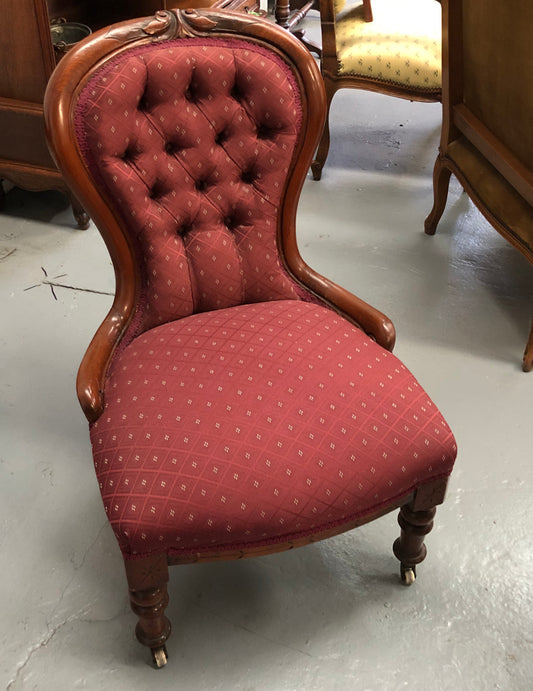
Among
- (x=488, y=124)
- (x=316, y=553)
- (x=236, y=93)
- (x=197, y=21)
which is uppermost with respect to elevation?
(x=197, y=21)

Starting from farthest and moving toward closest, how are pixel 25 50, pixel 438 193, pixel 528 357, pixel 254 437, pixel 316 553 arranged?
pixel 438 193
pixel 25 50
pixel 528 357
pixel 316 553
pixel 254 437

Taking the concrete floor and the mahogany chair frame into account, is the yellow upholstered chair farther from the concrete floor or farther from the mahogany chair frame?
the concrete floor

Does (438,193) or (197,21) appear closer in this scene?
(197,21)

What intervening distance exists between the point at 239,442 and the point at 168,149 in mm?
640

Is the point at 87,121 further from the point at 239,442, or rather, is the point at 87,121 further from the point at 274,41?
the point at 239,442

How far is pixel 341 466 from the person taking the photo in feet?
4.17

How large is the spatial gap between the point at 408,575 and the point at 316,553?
0.71 ft

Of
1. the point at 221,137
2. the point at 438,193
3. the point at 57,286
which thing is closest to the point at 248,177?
the point at 221,137

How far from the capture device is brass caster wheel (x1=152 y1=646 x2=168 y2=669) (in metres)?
1.43

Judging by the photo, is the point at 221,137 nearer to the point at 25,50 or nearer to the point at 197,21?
the point at 197,21

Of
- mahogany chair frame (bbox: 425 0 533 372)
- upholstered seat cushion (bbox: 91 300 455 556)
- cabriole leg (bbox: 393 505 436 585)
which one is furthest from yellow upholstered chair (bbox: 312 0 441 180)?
cabriole leg (bbox: 393 505 436 585)

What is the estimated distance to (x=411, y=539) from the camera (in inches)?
58.7

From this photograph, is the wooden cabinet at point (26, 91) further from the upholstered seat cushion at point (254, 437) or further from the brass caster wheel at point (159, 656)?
the brass caster wheel at point (159, 656)

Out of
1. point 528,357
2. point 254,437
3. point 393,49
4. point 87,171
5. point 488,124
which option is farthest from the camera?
point 393,49
